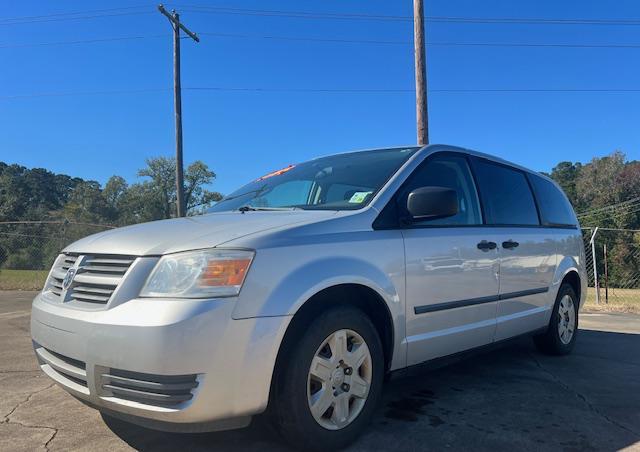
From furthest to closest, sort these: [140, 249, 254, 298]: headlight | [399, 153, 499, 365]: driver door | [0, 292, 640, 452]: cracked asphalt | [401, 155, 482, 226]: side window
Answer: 1. [401, 155, 482, 226]: side window
2. [399, 153, 499, 365]: driver door
3. [0, 292, 640, 452]: cracked asphalt
4. [140, 249, 254, 298]: headlight

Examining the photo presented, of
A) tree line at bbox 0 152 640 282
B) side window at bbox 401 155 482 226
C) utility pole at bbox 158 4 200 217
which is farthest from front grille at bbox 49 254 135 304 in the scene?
Result: tree line at bbox 0 152 640 282

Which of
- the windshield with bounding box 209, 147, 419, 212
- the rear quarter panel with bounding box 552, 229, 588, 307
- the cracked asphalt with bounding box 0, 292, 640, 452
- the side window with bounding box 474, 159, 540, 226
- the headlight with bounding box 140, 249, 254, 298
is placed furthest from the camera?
the rear quarter panel with bounding box 552, 229, 588, 307

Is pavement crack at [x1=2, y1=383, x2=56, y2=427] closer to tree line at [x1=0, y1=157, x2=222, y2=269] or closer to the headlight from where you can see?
the headlight

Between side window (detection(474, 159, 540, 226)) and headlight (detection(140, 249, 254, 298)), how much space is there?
242 centimetres

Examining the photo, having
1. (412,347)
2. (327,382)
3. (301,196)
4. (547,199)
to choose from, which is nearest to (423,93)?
(547,199)

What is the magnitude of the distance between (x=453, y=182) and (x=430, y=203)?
0.91m

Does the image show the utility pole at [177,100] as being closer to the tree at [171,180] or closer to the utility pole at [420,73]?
the utility pole at [420,73]

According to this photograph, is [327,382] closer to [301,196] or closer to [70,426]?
[301,196]

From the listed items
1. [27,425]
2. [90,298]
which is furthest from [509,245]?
[27,425]

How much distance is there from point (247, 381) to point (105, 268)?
0.97 meters

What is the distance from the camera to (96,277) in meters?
2.66

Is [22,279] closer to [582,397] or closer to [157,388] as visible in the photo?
[157,388]

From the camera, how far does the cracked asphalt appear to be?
9.62ft

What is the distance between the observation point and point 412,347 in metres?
3.27
